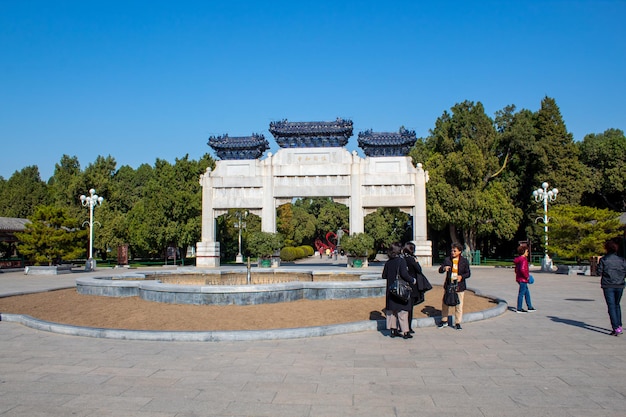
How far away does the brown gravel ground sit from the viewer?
9.62m

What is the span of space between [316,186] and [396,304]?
82.0 ft

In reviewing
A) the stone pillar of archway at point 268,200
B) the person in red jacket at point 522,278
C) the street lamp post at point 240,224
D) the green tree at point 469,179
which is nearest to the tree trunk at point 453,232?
the green tree at point 469,179

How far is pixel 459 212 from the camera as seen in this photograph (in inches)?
1385

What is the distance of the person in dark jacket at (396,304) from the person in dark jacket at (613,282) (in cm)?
346

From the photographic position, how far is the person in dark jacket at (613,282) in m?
8.51

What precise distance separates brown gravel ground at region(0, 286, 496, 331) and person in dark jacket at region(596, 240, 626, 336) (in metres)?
3.13

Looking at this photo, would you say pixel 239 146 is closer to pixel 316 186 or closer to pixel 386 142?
pixel 316 186

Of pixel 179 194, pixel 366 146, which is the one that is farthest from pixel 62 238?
pixel 366 146

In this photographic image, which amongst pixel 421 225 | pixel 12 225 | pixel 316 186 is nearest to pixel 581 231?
pixel 421 225

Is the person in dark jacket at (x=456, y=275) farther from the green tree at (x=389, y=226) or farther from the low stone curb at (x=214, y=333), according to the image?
the green tree at (x=389, y=226)

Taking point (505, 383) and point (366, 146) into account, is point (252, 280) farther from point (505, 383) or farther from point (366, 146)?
point (366, 146)

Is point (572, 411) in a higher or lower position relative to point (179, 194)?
lower

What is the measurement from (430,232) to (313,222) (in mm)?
30359

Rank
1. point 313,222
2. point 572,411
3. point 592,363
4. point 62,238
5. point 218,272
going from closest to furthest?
point 572,411 < point 592,363 < point 218,272 < point 62,238 < point 313,222
